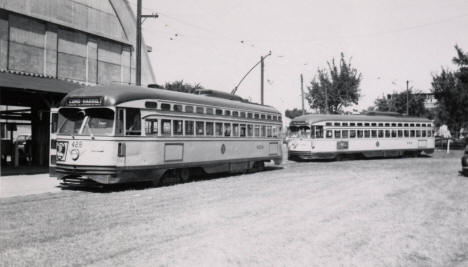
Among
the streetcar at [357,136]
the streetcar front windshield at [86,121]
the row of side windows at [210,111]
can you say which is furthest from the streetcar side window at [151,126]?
the streetcar at [357,136]

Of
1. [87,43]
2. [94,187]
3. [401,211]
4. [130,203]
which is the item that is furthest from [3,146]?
[401,211]

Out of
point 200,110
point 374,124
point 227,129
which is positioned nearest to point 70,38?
point 227,129

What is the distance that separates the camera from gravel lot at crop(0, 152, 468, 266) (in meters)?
5.51

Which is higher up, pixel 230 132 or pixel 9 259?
pixel 230 132

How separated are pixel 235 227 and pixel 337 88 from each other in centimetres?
4177

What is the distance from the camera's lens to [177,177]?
534 inches

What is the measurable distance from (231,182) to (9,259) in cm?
919

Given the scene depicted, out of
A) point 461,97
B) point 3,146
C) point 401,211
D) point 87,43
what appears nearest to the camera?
point 401,211

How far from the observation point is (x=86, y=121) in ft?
37.0

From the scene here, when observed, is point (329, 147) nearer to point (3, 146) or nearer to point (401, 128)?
point (401, 128)

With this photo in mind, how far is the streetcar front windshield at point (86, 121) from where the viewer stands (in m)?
11.1

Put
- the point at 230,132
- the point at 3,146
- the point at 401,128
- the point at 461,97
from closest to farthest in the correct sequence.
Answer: the point at 230,132 → the point at 3,146 → the point at 401,128 → the point at 461,97

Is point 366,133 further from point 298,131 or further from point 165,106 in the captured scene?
point 165,106

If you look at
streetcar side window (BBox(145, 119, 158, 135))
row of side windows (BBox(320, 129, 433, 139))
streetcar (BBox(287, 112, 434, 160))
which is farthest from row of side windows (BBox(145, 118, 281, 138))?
row of side windows (BBox(320, 129, 433, 139))
